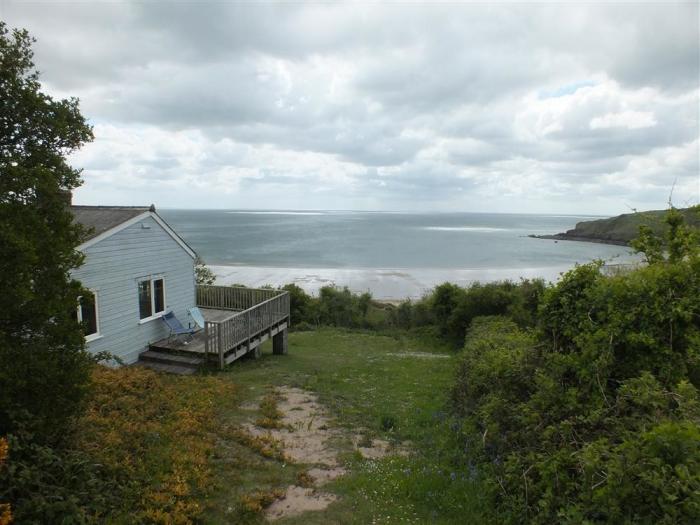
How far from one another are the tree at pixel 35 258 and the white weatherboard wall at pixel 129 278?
6044mm

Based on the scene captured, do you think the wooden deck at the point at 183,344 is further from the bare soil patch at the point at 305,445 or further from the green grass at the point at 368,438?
the bare soil patch at the point at 305,445

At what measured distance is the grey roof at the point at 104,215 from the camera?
37.6ft

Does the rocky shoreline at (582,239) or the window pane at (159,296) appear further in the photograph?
the rocky shoreline at (582,239)

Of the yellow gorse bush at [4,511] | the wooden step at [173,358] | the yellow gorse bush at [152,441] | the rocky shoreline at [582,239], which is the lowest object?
the wooden step at [173,358]

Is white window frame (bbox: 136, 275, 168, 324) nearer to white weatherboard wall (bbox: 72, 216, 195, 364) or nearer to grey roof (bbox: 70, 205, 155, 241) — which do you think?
white weatherboard wall (bbox: 72, 216, 195, 364)

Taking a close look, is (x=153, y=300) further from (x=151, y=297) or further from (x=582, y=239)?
(x=582, y=239)

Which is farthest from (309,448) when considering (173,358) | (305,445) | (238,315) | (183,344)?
(183,344)

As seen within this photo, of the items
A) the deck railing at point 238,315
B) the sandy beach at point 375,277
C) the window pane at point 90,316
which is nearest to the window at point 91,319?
the window pane at point 90,316

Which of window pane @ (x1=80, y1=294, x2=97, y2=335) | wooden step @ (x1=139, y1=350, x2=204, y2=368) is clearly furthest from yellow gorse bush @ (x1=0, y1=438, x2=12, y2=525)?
wooden step @ (x1=139, y1=350, x2=204, y2=368)

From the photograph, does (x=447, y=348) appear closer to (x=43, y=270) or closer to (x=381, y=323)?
(x=381, y=323)

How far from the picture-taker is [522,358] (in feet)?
19.9

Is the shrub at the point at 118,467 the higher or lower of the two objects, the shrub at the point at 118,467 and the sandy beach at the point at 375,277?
the higher

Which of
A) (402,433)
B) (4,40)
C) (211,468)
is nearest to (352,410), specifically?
(402,433)

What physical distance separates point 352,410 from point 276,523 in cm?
460
